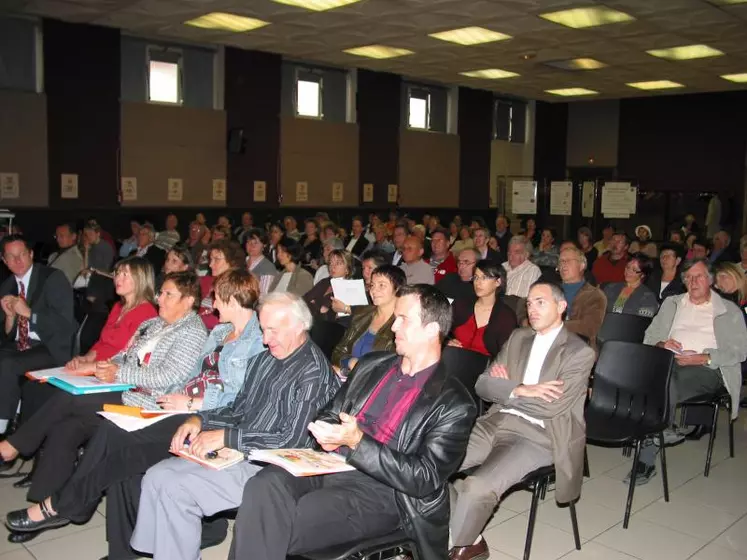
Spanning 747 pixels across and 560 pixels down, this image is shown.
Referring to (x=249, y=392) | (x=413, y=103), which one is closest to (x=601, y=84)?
(x=413, y=103)

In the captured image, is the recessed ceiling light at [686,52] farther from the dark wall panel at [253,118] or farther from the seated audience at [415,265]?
the seated audience at [415,265]

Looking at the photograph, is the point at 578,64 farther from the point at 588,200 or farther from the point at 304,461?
the point at 304,461

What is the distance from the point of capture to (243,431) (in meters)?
2.86

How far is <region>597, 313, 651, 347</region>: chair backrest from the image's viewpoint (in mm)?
5062

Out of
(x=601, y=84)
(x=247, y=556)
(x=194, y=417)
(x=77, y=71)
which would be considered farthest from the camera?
(x=601, y=84)

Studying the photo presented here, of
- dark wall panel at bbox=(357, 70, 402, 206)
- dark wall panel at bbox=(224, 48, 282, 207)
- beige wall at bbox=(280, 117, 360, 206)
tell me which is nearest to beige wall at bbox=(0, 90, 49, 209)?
dark wall panel at bbox=(224, 48, 282, 207)

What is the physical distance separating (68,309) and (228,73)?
8513mm

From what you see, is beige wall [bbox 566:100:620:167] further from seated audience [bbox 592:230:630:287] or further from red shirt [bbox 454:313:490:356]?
red shirt [bbox 454:313:490:356]

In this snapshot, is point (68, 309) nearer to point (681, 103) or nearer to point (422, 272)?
point (422, 272)

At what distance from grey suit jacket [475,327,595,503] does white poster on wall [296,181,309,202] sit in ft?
34.4

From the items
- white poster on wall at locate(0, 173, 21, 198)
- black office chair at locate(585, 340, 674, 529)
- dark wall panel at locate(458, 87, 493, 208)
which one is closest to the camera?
black office chair at locate(585, 340, 674, 529)

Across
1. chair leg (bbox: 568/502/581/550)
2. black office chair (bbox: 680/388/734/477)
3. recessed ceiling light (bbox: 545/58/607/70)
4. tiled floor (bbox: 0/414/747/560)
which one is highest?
recessed ceiling light (bbox: 545/58/607/70)

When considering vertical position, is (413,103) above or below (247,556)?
above

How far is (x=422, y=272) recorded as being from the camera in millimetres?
6738
